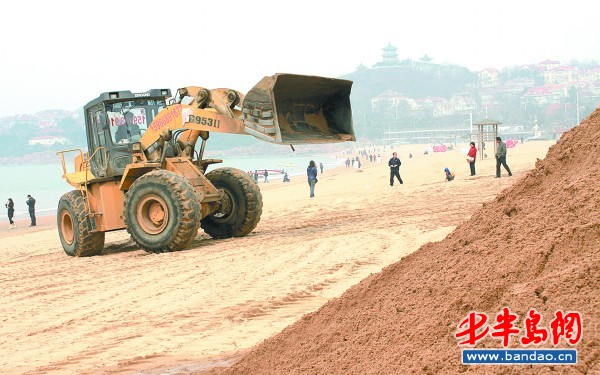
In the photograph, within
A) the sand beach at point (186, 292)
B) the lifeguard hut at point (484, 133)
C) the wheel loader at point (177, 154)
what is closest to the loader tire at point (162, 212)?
the wheel loader at point (177, 154)

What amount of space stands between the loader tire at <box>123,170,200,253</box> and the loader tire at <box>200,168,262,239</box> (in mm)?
1455

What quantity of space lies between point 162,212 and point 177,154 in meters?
1.43

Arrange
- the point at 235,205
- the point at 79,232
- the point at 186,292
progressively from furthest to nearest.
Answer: the point at 235,205 → the point at 79,232 → the point at 186,292

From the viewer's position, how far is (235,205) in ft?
50.1

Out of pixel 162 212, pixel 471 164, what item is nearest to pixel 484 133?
pixel 471 164

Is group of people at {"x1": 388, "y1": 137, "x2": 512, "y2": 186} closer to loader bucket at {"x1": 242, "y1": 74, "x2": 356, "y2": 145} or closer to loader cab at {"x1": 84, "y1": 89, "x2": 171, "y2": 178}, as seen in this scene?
loader bucket at {"x1": 242, "y1": 74, "x2": 356, "y2": 145}

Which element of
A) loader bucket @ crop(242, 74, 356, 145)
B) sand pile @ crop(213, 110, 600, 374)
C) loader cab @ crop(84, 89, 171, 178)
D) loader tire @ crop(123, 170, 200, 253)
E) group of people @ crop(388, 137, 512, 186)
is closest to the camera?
sand pile @ crop(213, 110, 600, 374)

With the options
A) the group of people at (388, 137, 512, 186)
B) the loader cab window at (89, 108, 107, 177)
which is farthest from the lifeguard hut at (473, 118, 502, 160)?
the loader cab window at (89, 108, 107, 177)

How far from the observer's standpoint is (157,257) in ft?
43.4

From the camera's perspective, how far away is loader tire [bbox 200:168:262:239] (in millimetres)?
15125

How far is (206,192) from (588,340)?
1119 centimetres

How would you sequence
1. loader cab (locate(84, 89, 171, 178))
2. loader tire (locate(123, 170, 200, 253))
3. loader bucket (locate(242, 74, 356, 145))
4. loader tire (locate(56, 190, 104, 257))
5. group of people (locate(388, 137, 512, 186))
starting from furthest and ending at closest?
group of people (locate(388, 137, 512, 186)) → loader cab (locate(84, 89, 171, 178)) → loader tire (locate(56, 190, 104, 257)) → loader tire (locate(123, 170, 200, 253)) → loader bucket (locate(242, 74, 356, 145))

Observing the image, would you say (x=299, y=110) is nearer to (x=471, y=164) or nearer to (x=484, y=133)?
(x=471, y=164)

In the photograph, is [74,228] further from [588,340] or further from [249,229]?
[588,340]
